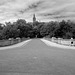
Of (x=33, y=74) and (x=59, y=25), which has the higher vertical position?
(x=59, y=25)

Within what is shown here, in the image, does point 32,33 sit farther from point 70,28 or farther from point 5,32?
point 5,32

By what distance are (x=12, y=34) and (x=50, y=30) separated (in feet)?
100

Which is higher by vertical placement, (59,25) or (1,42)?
(59,25)

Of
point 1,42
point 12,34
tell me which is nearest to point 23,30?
point 12,34

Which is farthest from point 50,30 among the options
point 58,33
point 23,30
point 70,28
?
point 23,30

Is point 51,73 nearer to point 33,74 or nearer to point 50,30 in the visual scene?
point 33,74

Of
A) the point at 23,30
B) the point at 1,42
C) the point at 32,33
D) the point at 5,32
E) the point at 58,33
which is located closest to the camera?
the point at 1,42

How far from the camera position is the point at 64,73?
3730mm

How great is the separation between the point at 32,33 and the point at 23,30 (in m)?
11.5

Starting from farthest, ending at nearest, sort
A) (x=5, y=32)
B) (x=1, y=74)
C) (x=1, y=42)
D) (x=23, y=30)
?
(x=23, y=30), (x=5, y=32), (x=1, y=42), (x=1, y=74)

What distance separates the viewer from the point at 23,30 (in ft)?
195

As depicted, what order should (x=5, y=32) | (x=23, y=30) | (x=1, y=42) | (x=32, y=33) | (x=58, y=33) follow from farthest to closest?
(x=32, y=33)
(x=23, y=30)
(x=58, y=33)
(x=5, y=32)
(x=1, y=42)

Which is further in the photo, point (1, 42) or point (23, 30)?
point (23, 30)

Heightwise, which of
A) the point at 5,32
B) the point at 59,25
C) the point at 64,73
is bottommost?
the point at 64,73
